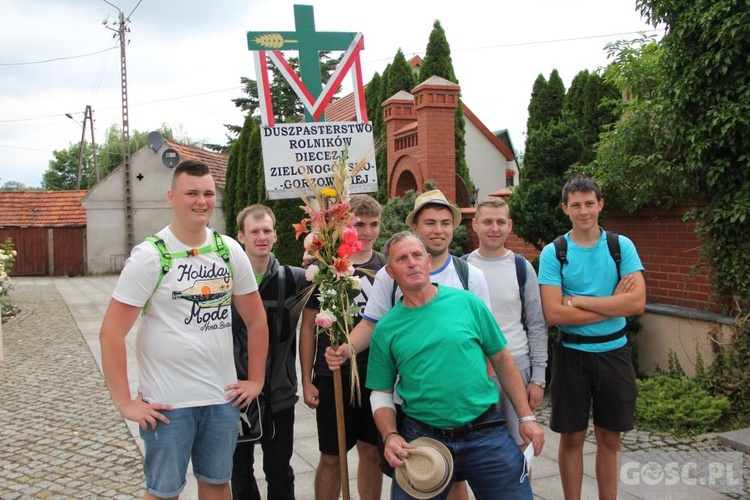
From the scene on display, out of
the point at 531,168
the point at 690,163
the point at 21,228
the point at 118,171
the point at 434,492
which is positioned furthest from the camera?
the point at 21,228

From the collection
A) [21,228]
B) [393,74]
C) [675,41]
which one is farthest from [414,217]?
[21,228]

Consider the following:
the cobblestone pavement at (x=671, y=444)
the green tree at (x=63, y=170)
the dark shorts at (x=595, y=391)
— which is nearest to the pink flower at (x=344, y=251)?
the dark shorts at (x=595, y=391)

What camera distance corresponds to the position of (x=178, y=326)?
2.76 meters

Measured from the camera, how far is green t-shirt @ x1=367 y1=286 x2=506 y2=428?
2.65m

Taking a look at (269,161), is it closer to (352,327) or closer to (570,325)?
(352,327)

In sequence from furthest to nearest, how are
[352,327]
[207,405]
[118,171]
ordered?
1. [118,171]
2. [352,327]
3. [207,405]

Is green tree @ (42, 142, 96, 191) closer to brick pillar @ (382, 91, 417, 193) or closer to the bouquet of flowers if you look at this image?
brick pillar @ (382, 91, 417, 193)

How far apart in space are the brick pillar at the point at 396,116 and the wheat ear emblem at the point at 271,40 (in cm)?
908

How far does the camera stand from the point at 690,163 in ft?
18.2

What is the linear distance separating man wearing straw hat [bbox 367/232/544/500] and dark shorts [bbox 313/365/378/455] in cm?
60

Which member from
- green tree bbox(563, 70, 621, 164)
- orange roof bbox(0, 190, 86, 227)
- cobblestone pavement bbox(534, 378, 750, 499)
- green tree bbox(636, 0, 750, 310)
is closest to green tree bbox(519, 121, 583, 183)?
green tree bbox(636, 0, 750, 310)

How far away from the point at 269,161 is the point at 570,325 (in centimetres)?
205

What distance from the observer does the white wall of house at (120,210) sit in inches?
1084

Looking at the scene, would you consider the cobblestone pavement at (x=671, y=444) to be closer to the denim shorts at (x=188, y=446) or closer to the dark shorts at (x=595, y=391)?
the dark shorts at (x=595, y=391)
